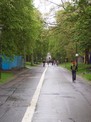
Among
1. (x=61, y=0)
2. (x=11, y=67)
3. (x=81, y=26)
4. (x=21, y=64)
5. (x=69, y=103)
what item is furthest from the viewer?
(x=21, y=64)

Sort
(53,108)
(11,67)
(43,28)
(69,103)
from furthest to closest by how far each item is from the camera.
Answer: (11,67), (43,28), (69,103), (53,108)

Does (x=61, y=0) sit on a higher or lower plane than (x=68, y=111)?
higher

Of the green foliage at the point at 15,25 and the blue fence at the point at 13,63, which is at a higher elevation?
the green foliage at the point at 15,25

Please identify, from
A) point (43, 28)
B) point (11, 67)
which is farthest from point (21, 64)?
point (43, 28)

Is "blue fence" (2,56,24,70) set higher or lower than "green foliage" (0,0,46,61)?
lower

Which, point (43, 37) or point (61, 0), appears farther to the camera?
point (43, 37)

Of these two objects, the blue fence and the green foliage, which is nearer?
A: the green foliage

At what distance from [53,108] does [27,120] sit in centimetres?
275

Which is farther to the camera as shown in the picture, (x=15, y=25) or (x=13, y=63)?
(x=13, y=63)

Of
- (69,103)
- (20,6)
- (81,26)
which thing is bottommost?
(69,103)

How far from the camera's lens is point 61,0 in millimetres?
37625

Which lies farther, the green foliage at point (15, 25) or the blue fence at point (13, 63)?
the blue fence at point (13, 63)

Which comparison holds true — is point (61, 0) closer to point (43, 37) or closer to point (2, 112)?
point (43, 37)

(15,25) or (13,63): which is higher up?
(15,25)
